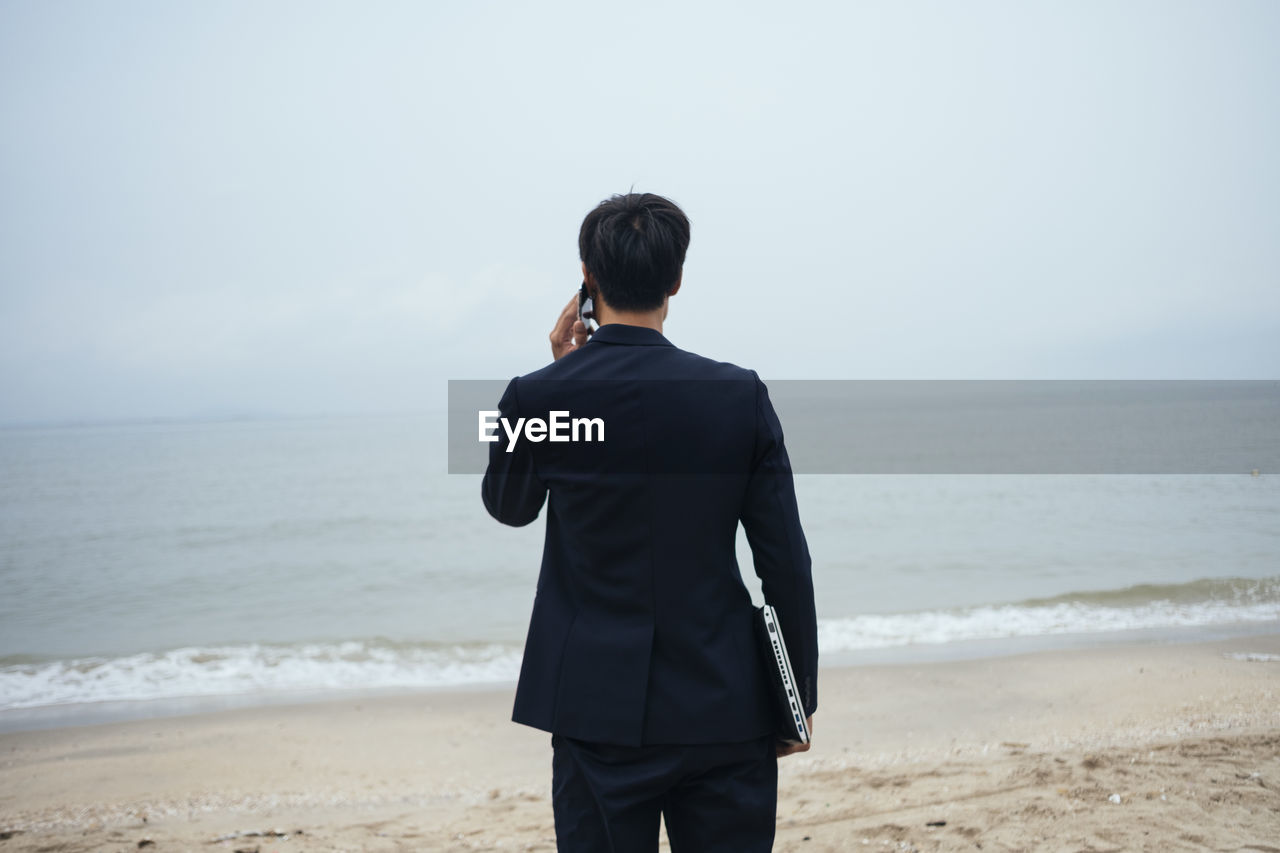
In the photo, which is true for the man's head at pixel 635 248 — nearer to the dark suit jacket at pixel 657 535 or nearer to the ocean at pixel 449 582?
the dark suit jacket at pixel 657 535

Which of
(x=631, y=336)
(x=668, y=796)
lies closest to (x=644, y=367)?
(x=631, y=336)

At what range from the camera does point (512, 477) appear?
150 cm

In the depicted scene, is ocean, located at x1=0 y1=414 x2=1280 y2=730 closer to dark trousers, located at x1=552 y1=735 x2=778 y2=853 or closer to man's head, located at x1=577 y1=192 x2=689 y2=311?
dark trousers, located at x1=552 y1=735 x2=778 y2=853

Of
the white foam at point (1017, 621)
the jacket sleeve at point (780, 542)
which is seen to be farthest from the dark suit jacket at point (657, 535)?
the white foam at point (1017, 621)

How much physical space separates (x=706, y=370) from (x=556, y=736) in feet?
2.40

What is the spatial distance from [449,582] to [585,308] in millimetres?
10474

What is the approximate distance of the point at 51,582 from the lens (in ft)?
39.1

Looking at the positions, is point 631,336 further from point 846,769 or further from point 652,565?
point 846,769

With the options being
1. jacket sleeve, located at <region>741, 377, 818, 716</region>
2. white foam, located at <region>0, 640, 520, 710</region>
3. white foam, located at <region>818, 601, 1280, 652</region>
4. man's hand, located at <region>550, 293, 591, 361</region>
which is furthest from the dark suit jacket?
white foam, located at <region>818, 601, 1280, 652</region>

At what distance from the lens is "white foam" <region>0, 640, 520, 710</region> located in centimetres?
685

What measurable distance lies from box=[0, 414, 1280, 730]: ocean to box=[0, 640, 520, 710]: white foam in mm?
31

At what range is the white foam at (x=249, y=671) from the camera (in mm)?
6852

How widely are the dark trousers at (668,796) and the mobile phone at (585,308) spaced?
30.6 inches

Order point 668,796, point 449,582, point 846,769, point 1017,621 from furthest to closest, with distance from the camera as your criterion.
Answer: point 449,582 → point 1017,621 → point 846,769 → point 668,796
